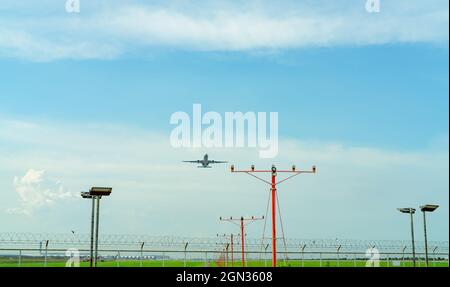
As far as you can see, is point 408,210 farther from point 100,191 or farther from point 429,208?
point 100,191

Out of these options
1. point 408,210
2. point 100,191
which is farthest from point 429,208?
point 100,191

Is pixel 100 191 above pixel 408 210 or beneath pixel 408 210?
beneath

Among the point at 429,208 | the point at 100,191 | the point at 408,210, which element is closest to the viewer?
the point at 100,191

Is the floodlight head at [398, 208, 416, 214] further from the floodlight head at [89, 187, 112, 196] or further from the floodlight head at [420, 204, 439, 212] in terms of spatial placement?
the floodlight head at [89, 187, 112, 196]

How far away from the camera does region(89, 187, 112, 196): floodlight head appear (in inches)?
1148

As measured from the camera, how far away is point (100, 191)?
29406 mm

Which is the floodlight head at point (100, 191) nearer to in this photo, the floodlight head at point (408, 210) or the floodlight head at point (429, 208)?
the floodlight head at point (408, 210)

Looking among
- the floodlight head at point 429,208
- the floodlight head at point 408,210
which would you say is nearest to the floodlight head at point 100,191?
the floodlight head at point 408,210

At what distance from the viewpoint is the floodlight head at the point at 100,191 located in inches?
1148

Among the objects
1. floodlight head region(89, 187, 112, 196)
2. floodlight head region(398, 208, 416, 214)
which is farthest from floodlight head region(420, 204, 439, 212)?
floodlight head region(89, 187, 112, 196)
